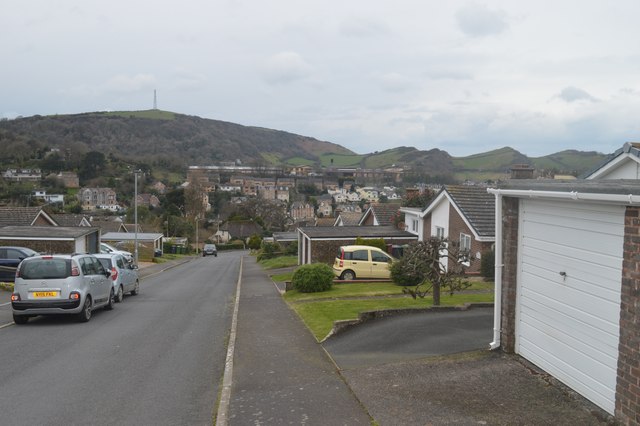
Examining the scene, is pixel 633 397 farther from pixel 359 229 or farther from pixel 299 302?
pixel 359 229

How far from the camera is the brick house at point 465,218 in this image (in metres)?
23.2

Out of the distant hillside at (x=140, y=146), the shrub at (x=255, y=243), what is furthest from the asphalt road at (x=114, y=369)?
the distant hillside at (x=140, y=146)

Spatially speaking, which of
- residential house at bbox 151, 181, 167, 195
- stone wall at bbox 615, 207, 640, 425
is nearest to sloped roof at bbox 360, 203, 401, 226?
stone wall at bbox 615, 207, 640, 425

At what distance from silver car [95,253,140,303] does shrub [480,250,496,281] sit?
1296cm

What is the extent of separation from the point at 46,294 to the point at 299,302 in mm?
7156

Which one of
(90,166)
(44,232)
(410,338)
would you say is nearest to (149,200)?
(90,166)

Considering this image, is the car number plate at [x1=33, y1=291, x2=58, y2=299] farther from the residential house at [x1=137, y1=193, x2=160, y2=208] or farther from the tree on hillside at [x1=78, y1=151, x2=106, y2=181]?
the tree on hillside at [x1=78, y1=151, x2=106, y2=181]

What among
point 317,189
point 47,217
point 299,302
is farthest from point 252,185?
point 299,302

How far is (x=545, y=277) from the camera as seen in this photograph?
8.15 m

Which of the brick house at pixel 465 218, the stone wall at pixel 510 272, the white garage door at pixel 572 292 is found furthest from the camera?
the brick house at pixel 465 218

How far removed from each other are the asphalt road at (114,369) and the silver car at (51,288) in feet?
1.21

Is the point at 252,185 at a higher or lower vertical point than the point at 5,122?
lower

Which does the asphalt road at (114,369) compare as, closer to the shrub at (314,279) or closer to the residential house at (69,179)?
the shrub at (314,279)

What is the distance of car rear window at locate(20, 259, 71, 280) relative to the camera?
1373 cm
